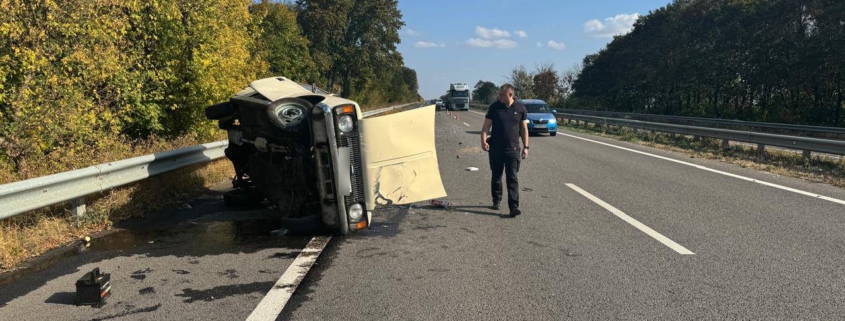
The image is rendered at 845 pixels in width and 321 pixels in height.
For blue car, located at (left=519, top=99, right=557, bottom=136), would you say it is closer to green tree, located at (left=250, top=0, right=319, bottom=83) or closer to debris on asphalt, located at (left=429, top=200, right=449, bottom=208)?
debris on asphalt, located at (left=429, top=200, right=449, bottom=208)

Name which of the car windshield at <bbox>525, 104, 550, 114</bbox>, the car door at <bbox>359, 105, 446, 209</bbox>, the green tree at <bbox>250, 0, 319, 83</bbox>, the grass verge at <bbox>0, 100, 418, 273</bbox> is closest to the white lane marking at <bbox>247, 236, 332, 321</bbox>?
the car door at <bbox>359, 105, 446, 209</bbox>

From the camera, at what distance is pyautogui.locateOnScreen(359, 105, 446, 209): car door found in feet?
16.7

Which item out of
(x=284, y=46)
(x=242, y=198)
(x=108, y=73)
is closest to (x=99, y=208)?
(x=242, y=198)

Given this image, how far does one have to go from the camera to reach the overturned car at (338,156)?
4852 millimetres

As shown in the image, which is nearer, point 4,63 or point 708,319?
point 708,319

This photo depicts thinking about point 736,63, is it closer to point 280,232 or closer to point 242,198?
point 242,198

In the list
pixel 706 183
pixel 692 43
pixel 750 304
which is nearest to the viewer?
pixel 750 304

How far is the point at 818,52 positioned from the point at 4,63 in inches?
1400

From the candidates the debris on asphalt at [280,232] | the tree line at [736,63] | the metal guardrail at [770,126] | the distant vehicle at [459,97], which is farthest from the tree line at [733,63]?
the debris on asphalt at [280,232]

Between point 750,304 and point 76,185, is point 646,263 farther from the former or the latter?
point 76,185

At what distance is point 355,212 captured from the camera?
16.7ft

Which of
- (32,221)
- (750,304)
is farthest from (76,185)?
(750,304)

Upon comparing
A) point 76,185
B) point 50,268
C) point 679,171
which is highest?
point 76,185

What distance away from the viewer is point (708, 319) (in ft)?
11.3
